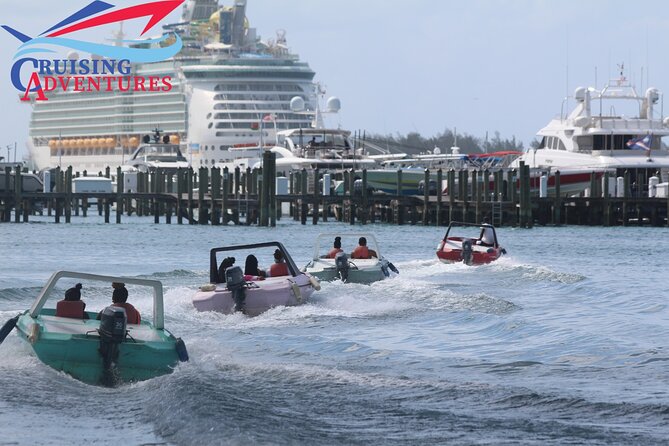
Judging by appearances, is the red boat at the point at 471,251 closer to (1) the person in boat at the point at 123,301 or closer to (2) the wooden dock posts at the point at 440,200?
(1) the person in boat at the point at 123,301

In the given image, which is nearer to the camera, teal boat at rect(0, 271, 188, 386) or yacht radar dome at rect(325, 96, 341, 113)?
teal boat at rect(0, 271, 188, 386)

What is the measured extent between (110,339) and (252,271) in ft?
26.8

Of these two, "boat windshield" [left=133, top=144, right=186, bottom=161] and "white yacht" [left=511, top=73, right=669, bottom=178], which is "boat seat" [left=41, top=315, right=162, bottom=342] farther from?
"boat windshield" [left=133, top=144, right=186, bottom=161]

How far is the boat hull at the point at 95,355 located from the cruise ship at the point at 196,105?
87.0 metres

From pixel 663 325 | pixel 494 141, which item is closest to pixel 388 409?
pixel 663 325

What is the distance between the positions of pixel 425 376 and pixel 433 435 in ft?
10.7

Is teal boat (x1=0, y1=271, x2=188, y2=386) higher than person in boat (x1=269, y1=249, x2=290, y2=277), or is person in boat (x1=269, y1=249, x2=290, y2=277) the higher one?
person in boat (x1=269, y1=249, x2=290, y2=277)

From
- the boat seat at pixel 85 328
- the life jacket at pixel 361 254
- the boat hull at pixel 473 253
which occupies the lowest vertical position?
the boat hull at pixel 473 253

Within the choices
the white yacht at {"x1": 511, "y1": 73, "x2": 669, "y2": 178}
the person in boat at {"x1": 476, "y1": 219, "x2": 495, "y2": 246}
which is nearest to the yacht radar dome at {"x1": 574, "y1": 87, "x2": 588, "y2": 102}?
the white yacht at {"x1": 511, "y1": 73, "x2": 669, "y2": 178}

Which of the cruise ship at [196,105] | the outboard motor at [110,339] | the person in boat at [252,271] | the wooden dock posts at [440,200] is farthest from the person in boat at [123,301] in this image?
the cruise ship at [196,105]

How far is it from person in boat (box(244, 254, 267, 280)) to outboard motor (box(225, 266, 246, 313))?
955 millimetres

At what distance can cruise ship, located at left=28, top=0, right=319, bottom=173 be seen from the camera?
346 ft

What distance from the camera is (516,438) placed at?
1195cm

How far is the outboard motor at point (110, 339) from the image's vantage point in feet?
45.1
